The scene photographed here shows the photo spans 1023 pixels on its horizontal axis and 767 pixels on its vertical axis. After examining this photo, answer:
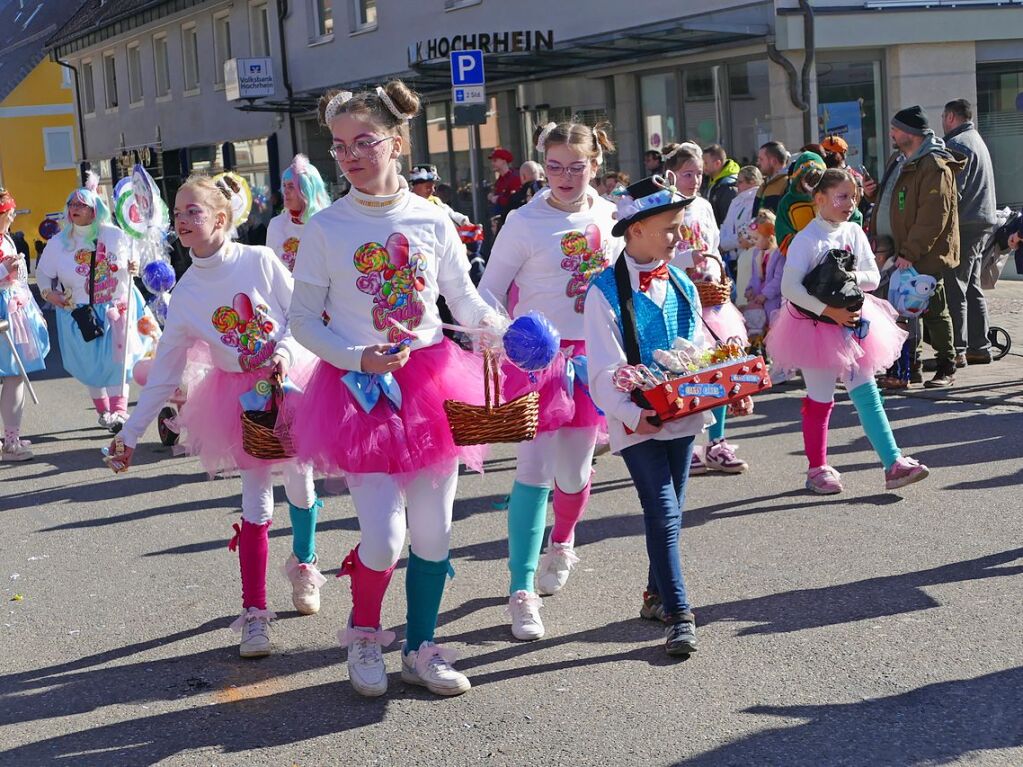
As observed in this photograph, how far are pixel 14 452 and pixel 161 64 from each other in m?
31.1

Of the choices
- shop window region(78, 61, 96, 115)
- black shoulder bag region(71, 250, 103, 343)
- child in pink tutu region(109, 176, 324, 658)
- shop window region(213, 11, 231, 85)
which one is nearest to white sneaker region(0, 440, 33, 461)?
black shoulder bag region(71, 250, 103, 343)

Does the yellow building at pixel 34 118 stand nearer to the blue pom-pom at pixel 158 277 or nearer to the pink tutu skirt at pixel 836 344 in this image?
the blue pom-pom at pixel 158 277

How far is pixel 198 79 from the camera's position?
36812 millimetres

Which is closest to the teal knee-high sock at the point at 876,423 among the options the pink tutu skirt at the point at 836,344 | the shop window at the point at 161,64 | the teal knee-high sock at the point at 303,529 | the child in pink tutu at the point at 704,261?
the pink tutu skirt at the point at 836,344

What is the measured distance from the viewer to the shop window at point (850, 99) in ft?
58.7

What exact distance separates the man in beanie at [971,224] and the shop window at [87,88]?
128ft

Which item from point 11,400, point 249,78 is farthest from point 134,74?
point 11,400

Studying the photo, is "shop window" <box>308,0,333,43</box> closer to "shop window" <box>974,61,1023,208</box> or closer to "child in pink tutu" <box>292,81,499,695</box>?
"shop window" <box>974,61,1023,208</box>

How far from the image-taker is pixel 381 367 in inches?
181

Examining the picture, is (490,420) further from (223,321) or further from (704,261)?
(704,261)

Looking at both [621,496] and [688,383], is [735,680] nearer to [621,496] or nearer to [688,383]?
[688,383]

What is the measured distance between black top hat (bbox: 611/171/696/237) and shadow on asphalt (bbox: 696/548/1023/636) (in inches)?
65.4

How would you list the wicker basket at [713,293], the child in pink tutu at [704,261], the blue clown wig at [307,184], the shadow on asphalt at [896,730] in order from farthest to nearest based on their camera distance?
the blue clown wig at [307,184] < the wicker basket at [713,293] < the child in pink tutu at [704,261] < the shadow on asphalt at [896,730]

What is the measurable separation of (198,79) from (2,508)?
97.8 ft
